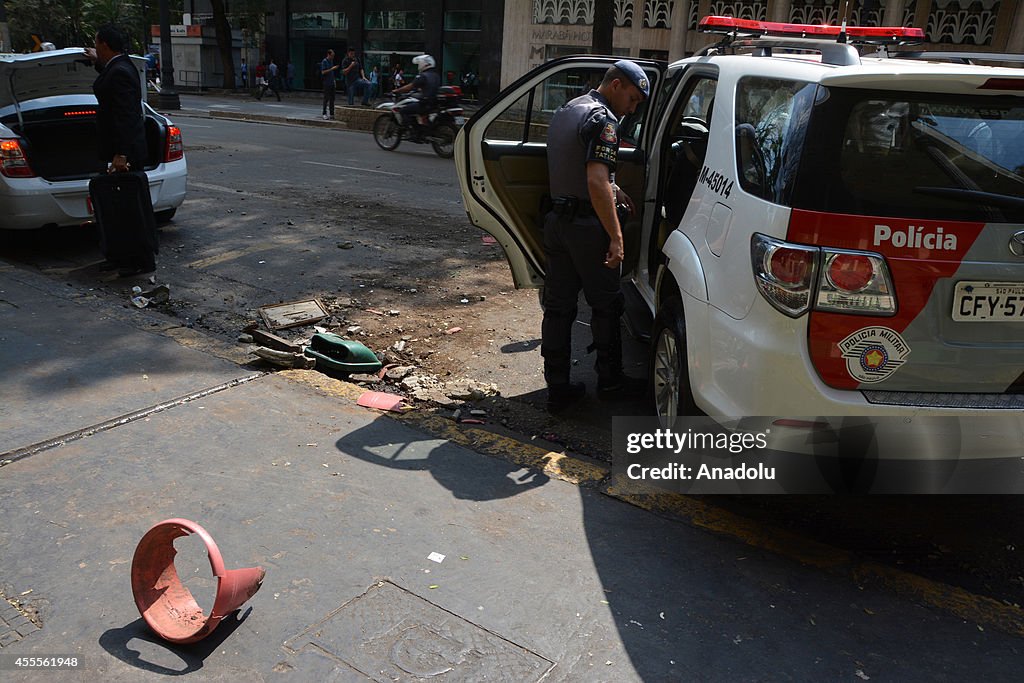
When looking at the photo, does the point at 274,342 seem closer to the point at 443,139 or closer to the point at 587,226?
the point at 587,226

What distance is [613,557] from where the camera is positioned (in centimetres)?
335

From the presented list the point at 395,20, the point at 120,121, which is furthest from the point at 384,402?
the point at 395,20

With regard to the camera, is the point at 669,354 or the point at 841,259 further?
the point at 669,354

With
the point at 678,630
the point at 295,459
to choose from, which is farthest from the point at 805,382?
the point at 295,459

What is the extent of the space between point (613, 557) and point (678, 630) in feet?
1.58

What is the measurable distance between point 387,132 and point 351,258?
31.6 ft

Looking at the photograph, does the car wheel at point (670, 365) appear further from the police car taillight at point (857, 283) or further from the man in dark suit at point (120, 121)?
the man in dark suit at point (120, 121)

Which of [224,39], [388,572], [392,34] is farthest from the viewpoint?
[224,39]

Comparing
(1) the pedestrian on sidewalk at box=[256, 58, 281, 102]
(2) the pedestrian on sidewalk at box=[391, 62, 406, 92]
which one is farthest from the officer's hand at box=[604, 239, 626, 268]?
(1) the pedestrian on sidewalk at box=[256, 58, 281, 102]

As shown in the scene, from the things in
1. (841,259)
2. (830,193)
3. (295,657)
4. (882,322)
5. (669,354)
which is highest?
(830,193)

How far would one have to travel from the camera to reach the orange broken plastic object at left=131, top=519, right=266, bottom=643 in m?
2.72

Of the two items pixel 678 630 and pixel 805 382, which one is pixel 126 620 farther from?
pixel 805 382

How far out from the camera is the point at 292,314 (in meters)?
6.18

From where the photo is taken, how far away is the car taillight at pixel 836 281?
2936 mm
